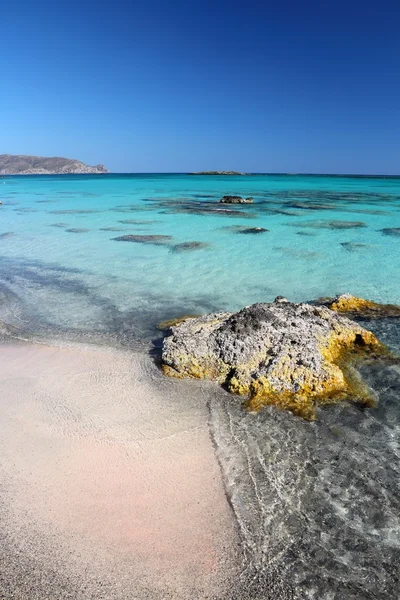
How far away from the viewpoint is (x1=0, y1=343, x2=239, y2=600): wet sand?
331 cm

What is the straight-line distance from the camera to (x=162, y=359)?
6.67 meters

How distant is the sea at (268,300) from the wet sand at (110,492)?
13.9 inches

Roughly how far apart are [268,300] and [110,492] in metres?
7.28

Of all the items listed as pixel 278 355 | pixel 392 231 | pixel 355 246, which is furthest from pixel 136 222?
pixel 278 355

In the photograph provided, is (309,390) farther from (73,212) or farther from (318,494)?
(73,212)

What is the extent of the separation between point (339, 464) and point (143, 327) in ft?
16.7

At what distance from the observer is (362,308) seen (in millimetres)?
9453

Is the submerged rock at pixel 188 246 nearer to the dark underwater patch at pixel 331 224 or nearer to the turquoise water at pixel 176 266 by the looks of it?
the turquoise water at pixel 176 266

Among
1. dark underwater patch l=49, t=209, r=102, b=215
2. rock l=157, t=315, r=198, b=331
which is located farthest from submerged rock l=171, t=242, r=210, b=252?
dark underwater patch l=49, t=209, r=102, b=215

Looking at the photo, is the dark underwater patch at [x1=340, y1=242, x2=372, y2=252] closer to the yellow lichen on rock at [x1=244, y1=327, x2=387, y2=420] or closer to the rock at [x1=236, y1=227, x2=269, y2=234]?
the rock at [x1=236, y1=227, x2=269, y2=234]

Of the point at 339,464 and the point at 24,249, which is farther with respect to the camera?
the point at 24,249

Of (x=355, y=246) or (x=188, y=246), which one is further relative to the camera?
(x=355, y=246)

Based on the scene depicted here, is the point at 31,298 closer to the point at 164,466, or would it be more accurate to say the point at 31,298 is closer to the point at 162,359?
the point at 162,359

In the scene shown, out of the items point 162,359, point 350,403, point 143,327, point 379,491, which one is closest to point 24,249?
point 143,327
